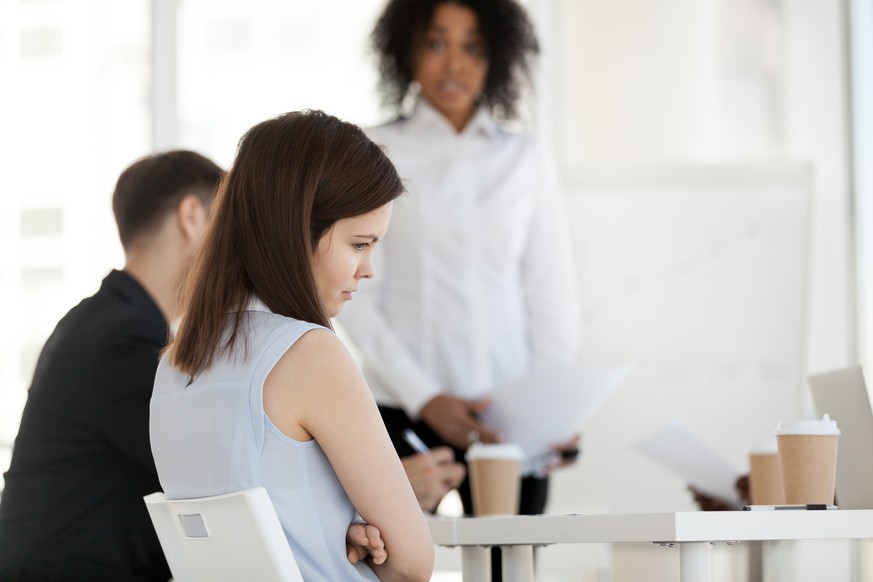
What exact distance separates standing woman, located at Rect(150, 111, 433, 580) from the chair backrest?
0.11 feet

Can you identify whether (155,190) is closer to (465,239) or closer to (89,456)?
(89,456)

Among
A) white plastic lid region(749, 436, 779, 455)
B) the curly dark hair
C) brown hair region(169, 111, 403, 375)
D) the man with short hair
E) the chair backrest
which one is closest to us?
the chair backrest

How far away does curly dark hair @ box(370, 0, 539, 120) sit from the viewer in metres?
2.95

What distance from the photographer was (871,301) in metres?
3.40

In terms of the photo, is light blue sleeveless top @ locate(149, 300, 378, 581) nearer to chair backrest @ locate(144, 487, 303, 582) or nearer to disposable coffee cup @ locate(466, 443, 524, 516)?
chair backrest @ locate(144, 487, 303, 582)

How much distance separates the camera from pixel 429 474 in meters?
2.02

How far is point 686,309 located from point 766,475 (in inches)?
66.8

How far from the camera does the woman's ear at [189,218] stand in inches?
79.6

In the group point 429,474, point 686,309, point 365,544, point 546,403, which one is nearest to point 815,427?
point 365,544

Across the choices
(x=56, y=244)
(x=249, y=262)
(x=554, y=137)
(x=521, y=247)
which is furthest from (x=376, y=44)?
(x=249, y=262)

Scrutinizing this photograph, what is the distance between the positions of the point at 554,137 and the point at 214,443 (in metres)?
2.78

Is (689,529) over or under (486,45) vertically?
under

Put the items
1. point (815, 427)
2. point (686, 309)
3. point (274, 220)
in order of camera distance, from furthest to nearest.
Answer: point (686, 309), point (815, 427), point (274, 220)

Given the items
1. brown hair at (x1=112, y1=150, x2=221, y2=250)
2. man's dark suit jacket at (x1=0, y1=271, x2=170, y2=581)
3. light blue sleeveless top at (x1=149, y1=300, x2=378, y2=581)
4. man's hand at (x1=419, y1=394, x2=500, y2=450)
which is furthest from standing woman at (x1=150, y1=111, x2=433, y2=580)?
man's hand at (x1=419, y1=394, x2=500, y2=450)
